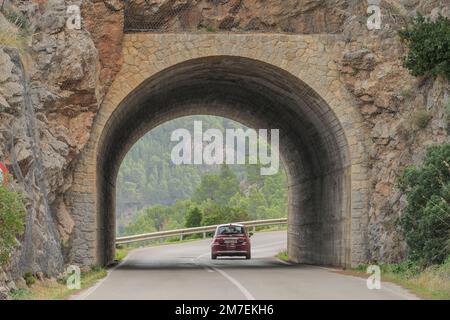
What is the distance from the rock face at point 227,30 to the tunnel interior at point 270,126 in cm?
119

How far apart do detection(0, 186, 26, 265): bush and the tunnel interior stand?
961 centimetres

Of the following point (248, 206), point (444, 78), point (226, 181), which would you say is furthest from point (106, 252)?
point (226, 181)

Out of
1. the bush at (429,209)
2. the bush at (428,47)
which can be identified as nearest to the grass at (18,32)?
the bush at (429,209)

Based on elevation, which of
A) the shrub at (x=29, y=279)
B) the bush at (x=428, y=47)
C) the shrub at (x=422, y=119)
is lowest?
the shrub at (x=29, y=279)

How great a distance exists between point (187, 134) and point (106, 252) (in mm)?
140410

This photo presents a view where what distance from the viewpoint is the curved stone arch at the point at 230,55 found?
80.7 ft

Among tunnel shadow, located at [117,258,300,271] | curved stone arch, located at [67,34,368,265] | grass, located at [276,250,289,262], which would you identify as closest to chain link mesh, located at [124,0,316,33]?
curved stone arch, located at [67,34,368,265]

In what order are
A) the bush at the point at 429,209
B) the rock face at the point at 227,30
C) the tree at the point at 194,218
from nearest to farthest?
the bush at the point at 429,209 → the rock face at the point at 227,30 → the tree at the point at 194,218

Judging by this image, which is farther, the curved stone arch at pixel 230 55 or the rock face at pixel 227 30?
the curved stone arch at pixel 230 55

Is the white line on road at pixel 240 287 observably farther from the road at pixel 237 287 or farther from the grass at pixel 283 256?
the grass at pixel 283 256

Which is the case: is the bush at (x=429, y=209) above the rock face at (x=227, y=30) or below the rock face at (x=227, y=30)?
below

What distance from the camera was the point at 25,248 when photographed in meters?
17.6

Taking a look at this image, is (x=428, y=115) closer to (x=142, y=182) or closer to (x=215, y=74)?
(x=215, y=74)

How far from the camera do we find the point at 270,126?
3372cm
